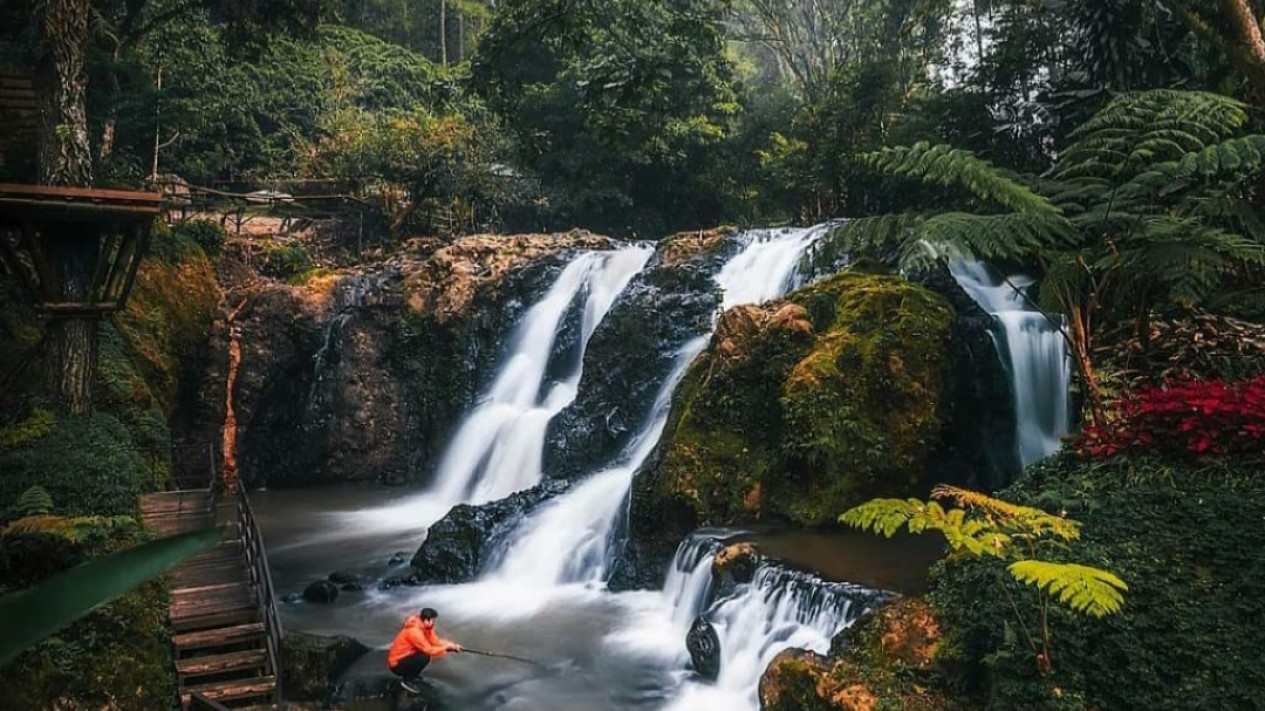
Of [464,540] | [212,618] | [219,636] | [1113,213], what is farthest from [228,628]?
[1113,213]

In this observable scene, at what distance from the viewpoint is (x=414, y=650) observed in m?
8.59

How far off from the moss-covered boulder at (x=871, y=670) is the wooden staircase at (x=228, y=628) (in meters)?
4.52

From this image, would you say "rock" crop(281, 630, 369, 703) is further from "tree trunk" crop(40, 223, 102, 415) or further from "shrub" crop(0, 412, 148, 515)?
"tree trunk" crop(40, 223, 102, 415)

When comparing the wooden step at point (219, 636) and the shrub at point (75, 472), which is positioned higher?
the shrub at point (75, 472)

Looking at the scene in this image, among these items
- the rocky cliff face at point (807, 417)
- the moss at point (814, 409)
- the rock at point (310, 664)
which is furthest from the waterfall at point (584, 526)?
the rock at point (310, 664)

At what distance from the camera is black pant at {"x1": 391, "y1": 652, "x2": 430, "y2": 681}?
28.2ft

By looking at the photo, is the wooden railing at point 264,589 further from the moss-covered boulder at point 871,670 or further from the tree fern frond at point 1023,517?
the tree fern frond at point 1023,517

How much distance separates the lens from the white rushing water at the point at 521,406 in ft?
56.6

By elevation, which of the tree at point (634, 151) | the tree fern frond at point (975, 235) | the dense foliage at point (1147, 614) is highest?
the tree at point (634, 151)

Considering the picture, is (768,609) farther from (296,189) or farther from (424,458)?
(296,189)

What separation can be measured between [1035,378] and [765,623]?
573 centimetres

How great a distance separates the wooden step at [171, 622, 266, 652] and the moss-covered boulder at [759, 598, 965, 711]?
4.87 metres

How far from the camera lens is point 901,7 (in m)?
26.9

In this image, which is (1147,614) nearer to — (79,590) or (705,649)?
(705,649)
